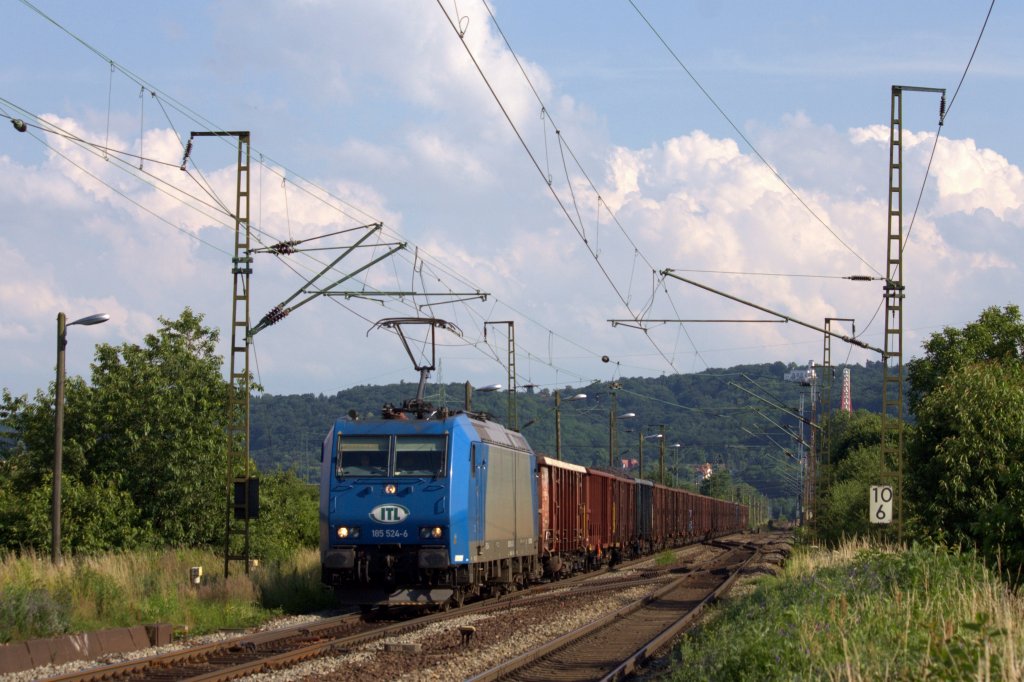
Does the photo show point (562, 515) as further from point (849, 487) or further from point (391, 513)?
point (849, 487)

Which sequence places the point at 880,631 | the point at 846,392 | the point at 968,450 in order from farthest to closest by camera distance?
the point at 846,392 → the point at 968,450 → the point at 880,631

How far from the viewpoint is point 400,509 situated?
20297 mm

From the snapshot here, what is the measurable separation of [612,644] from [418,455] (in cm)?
498

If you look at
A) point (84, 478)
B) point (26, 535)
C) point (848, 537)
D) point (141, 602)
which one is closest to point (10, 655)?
point (141, 602)

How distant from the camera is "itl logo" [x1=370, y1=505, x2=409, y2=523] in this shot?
20266mm

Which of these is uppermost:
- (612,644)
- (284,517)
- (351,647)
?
(284,517)

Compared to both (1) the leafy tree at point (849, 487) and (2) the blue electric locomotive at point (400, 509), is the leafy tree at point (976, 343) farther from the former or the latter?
(2) the blue electric locomotive at point (400, 509)

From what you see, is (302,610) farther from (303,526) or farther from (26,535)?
(303,526)

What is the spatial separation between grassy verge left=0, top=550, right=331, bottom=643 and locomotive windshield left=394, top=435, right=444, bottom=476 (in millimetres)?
3403

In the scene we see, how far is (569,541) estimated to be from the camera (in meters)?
32.4

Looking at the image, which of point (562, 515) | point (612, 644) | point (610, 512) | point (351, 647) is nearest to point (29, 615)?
point (351, 647)

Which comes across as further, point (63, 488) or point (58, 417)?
point (63, 488)

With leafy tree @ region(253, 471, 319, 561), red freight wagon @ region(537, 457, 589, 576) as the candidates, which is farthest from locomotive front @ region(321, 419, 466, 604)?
leafy tree @ region(253, 471, 319, 561)

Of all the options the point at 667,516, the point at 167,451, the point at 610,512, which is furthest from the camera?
the point at 667,516
